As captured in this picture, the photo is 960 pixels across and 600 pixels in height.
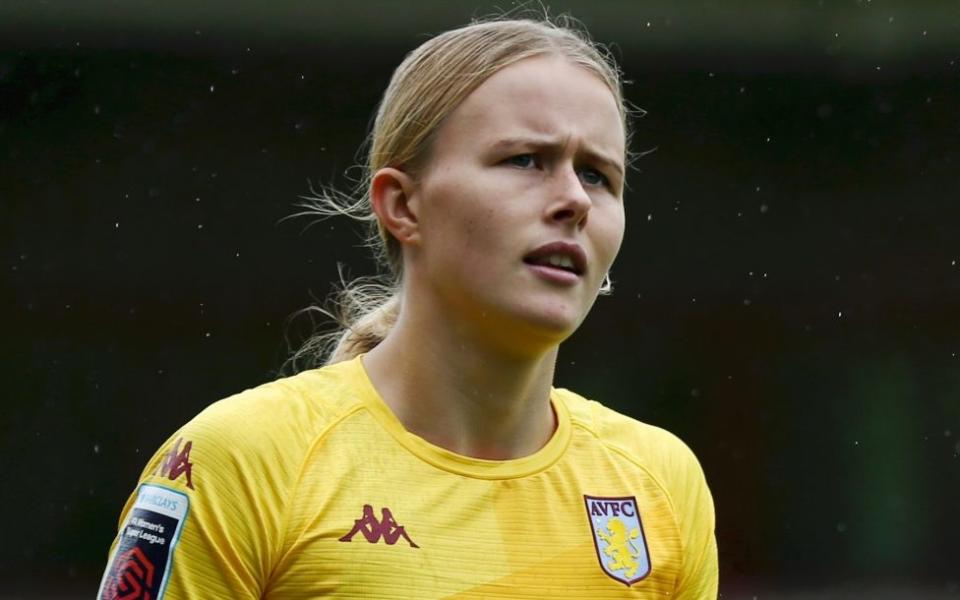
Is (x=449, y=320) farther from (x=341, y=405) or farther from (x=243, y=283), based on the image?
(x=243, y=283)

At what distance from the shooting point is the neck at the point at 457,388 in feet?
9.67

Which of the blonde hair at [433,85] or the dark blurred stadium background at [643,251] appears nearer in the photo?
the blonde hair at [433,85]

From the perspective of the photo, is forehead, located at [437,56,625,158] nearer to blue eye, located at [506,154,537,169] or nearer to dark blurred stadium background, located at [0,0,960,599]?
blue eye, located at [506,154,537,169]

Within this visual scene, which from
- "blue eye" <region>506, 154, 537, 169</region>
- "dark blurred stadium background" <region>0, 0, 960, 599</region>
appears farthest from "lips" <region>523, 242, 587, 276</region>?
"dark blurred stadium background" <region>0, 0, 960, 599</region>

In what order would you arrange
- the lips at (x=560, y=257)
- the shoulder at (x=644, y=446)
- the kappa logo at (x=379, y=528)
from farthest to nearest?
the shoulder at (x=644, y=446), the lips at (x=560, y=257), the kappa logo at (x=379, y=528)

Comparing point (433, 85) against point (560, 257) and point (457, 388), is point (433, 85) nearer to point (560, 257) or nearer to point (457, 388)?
point (560, 257)

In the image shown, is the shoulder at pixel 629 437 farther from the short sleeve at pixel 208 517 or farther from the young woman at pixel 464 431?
the short sleeve at pixel 208 517

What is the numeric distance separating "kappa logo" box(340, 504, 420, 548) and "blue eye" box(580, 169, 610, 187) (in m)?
0.75

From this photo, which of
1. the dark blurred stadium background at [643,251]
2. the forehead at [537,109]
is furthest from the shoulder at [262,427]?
the dark blurred stadium background at [643,251]

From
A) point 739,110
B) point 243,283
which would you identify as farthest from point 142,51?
point 739,110

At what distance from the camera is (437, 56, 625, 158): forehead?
293 cm

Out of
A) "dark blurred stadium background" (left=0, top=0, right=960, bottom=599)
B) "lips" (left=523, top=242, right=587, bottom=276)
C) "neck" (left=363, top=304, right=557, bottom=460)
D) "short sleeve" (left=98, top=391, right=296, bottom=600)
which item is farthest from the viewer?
"dark blurred stadium background" (left=0, top=0, right=960, bottom=599)

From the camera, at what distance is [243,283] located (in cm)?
891

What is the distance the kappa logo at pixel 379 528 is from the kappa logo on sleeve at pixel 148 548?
0.31 m
